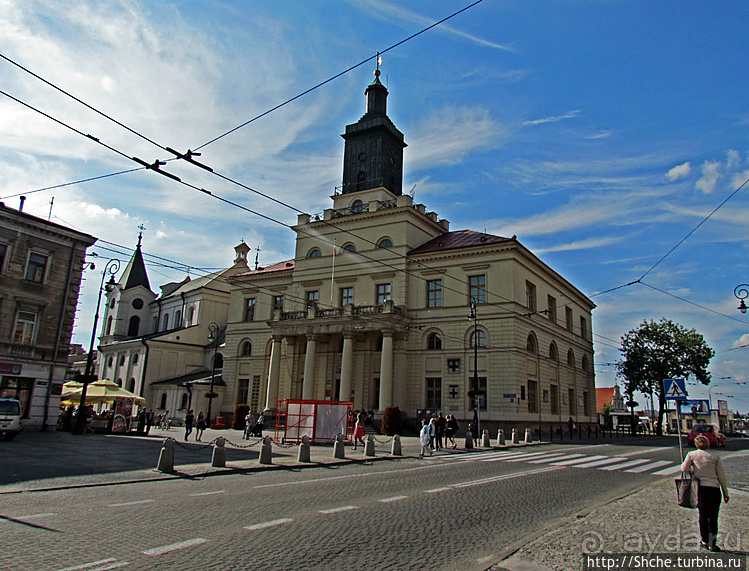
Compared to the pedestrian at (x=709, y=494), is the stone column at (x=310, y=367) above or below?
above

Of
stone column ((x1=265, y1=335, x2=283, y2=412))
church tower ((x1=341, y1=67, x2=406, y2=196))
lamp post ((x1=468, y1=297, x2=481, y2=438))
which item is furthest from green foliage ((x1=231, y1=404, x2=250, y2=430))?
church tower ((x1=341, y1=67, x2=406, y2=196))

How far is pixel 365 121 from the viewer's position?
160ft

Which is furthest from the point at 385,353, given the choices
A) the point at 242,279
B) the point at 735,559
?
the point at 735,559

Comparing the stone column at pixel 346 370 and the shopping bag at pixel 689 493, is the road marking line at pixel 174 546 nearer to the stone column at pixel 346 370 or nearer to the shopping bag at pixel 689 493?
the shopping bag at pixel 689 493

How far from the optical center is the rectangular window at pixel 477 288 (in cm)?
3933

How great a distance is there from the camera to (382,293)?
43000 mm

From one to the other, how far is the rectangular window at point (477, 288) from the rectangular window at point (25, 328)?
27378 millimetres

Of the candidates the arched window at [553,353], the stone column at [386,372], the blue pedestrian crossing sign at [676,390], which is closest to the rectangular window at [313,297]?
the stone column at [386,372]

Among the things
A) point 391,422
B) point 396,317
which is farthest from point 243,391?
point 391,422

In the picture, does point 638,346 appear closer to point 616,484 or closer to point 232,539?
point 616,484

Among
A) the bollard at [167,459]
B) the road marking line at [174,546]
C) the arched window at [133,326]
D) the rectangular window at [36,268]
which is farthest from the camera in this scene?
the arched window at [133,326]

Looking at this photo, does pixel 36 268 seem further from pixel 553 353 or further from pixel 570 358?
pixel 570 358

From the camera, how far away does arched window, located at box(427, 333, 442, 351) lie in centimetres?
4028

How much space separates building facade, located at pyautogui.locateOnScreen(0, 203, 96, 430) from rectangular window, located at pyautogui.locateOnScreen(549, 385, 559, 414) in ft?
112
